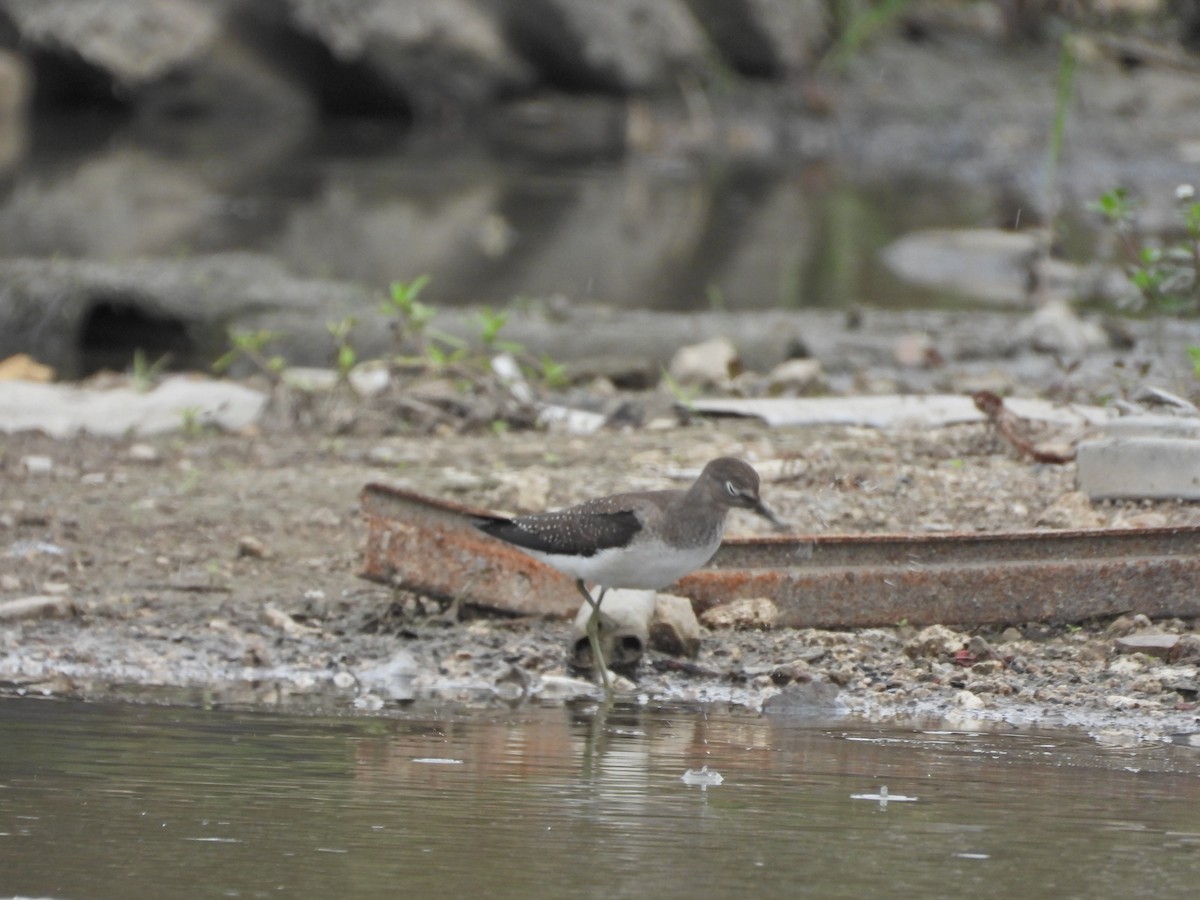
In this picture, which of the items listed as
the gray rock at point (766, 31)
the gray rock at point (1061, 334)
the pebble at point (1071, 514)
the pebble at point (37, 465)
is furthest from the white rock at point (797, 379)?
the gray rock at point (766, 31)

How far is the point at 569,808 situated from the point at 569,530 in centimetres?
141

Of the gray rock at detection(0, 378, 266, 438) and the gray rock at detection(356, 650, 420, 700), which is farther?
the gray rock at detection(0, 378, 266, 438)

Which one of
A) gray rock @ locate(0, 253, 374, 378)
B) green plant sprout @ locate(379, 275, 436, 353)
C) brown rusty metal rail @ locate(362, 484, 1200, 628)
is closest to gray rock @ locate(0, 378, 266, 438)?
green plant sprout @ locate(379, 275, 436, 353)

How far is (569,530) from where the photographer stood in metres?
5.21

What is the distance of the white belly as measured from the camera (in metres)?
5.09

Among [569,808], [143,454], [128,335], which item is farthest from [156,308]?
[569,808]

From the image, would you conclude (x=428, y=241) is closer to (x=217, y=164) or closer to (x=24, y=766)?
(x=217, y=164)

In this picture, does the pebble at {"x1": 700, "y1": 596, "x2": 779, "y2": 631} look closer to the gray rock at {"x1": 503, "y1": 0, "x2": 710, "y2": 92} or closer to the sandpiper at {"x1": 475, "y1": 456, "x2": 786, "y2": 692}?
the sandpiper at {"x1": 475, "y1": 456, "x2": 786, "y2": 692}

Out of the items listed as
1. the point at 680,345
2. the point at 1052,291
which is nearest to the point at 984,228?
the point at 1052,291

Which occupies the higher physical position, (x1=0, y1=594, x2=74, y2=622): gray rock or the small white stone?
(x1=0, y1=594, x2=74, y2=622): gray rock

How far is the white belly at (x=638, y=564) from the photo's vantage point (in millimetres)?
5090

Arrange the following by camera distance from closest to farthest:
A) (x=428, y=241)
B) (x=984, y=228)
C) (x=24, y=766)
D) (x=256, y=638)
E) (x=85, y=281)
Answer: (x=24, y=766)
(x=256, y=638)
(x=85, y=281)
(x=428, y=241)
(x=984, y=228)

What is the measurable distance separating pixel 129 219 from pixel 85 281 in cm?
467

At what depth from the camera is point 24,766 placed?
4.18 metres
